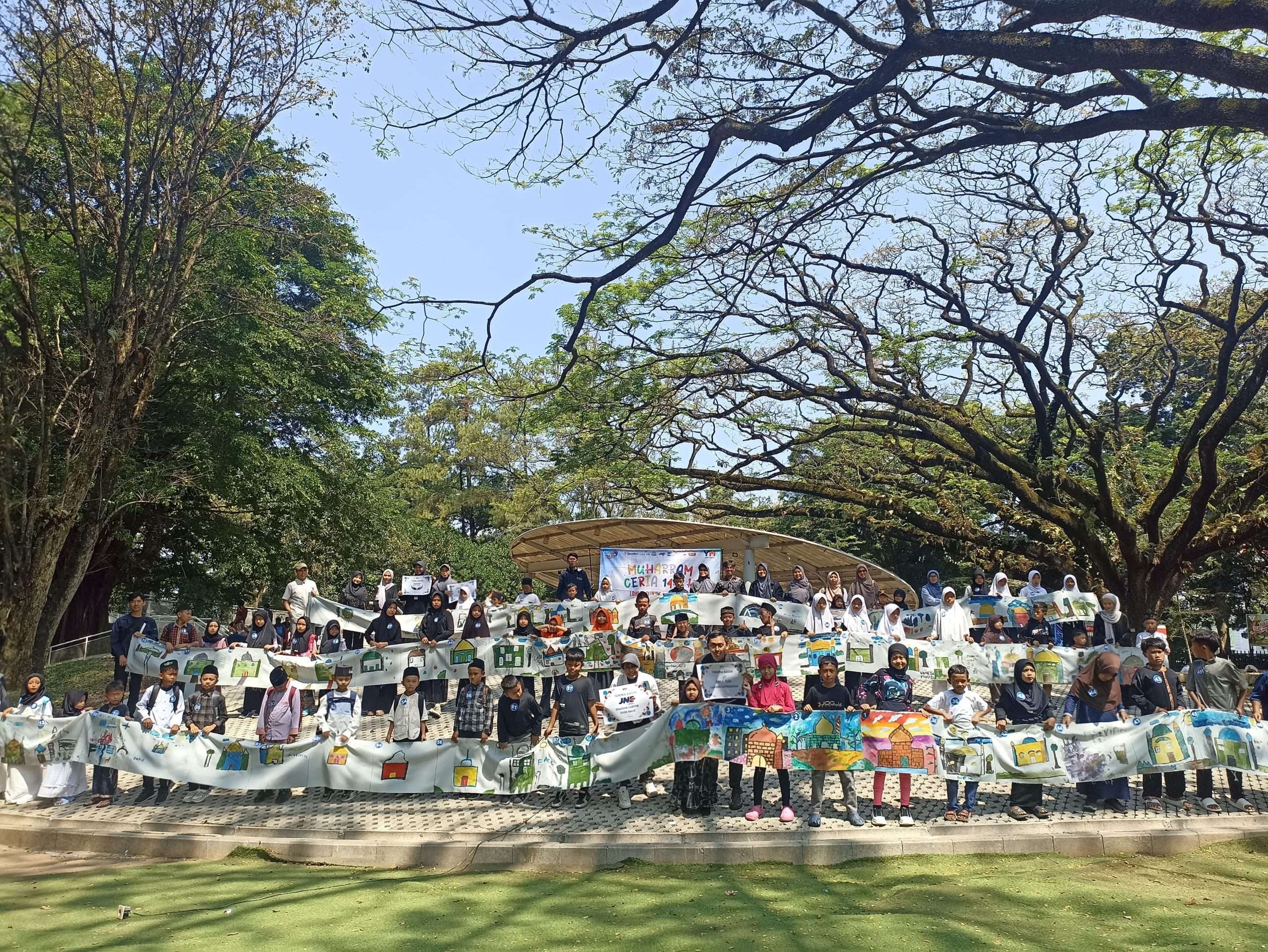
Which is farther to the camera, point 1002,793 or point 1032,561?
point 1032,561

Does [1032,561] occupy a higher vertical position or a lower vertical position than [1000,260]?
lower

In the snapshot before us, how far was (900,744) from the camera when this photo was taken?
9766 millimetres

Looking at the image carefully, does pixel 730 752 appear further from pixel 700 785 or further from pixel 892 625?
pixel 892 625

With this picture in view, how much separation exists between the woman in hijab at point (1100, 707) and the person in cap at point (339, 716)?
7.40 meters

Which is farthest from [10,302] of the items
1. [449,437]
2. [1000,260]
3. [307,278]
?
[449,437]

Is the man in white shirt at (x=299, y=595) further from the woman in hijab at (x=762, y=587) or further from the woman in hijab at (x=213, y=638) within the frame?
the woman in hijab at (x=762, y=587)

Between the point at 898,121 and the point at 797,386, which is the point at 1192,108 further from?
the point at 797,386

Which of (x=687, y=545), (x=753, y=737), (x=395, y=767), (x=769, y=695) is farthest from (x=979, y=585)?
(x=395, y=767)

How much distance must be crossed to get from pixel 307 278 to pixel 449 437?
19526 millimetres

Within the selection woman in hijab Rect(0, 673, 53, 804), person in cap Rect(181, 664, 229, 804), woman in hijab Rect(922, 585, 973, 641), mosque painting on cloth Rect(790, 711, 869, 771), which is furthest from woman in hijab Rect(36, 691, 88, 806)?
woman in hijab Rect(922, 585, 973, 641)

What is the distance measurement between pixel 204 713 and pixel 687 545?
11.1m

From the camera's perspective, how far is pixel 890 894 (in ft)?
Answer: 25.1

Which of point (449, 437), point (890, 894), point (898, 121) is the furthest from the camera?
point (449, 437)

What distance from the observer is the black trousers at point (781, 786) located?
996 centimetres
